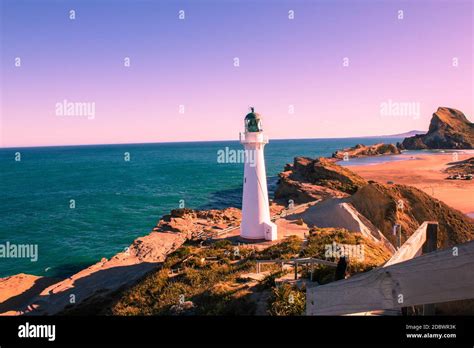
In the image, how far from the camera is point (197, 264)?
16.5 m

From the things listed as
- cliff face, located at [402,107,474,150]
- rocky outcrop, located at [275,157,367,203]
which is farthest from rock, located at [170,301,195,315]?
cliff face, located at [402,107,474,150]

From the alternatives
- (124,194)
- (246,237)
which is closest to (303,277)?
(246,237)

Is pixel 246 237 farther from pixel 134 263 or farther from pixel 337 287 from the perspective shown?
pixel 337 287

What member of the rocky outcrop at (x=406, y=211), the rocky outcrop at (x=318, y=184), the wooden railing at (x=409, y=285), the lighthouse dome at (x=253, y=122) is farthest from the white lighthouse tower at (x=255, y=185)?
the rocky outcrop at (x=318, y=184)

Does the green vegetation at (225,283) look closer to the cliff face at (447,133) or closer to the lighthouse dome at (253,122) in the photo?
the lighthouse dome at (253,122)

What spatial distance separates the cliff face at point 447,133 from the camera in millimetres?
130500

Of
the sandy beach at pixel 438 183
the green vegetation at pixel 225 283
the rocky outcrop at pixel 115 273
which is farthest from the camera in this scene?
the sandy beach at pixel 438 183

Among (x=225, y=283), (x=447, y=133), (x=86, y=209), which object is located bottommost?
(x=86, y=209)

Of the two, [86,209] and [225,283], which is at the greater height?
[225,283]

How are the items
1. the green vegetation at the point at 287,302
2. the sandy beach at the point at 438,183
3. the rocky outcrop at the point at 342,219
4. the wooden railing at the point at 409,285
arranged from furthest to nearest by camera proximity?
1. the sandy beach at the point at 438,183
2. the rocky outcrop at the point at 342,219
3. the green vegetation at the point at 287,302
4. the wooden railing at the point at 409,285

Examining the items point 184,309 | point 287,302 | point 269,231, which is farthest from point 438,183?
point 184,309

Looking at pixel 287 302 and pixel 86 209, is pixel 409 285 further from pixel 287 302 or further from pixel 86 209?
pixel 86 209

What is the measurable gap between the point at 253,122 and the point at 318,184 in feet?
110

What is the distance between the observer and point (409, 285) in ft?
6.31
